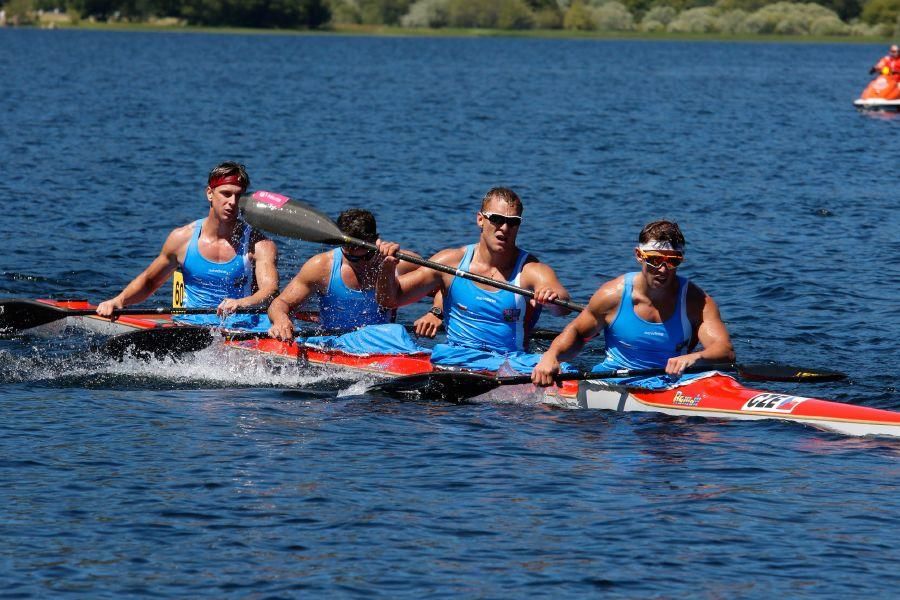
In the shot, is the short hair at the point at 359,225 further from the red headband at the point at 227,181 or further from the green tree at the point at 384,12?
the green tree at the point at 384,12

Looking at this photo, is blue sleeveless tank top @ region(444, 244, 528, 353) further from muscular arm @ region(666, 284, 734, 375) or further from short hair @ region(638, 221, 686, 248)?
short hair @ region(638, 221, 686, 248)

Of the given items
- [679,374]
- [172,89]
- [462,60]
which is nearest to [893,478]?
[679,374]

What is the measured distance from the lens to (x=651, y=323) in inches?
493

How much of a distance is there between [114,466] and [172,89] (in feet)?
177

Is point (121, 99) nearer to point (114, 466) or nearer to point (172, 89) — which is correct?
point (172, 89)

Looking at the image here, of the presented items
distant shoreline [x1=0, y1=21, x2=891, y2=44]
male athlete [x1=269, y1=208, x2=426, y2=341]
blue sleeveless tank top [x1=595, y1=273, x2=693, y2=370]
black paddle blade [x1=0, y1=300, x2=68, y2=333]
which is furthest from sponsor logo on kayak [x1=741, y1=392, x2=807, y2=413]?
distant shoreline [x1=0, y1=21, x2=891, y2=44]

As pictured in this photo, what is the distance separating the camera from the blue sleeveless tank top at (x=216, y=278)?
15.0 m

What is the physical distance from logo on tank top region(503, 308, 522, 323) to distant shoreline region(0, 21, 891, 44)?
12403cm

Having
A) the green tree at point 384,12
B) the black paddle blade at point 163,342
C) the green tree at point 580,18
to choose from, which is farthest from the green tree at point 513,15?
the black paddle blade at point 163,342

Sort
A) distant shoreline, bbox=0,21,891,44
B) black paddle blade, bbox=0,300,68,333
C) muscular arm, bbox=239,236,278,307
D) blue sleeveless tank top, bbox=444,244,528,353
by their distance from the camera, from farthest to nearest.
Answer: distant shoreline, bbox=0,21,891,44 → black paddle blade, bbox=0,300,68,333 → muscular arm, bbox=239,236,278,307 → blue sleeveless tank top, bbox=444,244,528,353

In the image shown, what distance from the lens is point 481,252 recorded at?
1345 centimetres

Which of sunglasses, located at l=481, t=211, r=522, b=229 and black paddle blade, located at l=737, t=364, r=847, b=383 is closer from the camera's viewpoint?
black paddle blade, located at l=737, t=364, r=847, b=383

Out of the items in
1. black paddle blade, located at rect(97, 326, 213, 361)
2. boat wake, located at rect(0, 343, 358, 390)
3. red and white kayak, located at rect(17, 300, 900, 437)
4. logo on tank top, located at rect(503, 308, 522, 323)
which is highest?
logo on tank top, located at rect(503, 308, 522, 323)

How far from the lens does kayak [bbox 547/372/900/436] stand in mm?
12234
